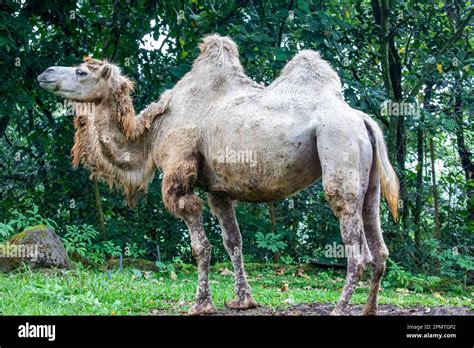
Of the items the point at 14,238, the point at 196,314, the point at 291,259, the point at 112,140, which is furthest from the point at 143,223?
the point at 196,314

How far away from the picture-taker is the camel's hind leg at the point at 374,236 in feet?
23.8

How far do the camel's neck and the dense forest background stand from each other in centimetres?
344

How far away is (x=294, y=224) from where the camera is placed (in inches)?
584

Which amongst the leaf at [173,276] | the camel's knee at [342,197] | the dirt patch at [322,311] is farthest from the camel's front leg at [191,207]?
the leaf at [173,276]

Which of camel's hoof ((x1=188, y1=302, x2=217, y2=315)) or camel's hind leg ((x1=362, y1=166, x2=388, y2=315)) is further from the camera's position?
camel's hoof ((x1=188, y1=302, x2=217, y2=315))

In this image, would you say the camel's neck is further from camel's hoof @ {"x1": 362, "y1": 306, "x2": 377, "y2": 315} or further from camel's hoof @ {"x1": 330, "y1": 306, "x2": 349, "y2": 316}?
camel's hoof @ {"x1": 362, "y1": 306, "x2": 377, "y2": 315}

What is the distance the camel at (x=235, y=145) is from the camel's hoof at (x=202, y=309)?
0.06 feet

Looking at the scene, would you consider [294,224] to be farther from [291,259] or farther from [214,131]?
[214,131]

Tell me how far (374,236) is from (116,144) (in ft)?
Result: 10.5

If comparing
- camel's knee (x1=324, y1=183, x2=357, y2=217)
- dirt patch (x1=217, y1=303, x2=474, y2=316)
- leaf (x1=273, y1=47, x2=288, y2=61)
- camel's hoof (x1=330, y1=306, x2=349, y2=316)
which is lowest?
dirt patch (x1=217, y1=303, x2=474, y2=316)

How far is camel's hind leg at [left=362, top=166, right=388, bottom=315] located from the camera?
7266 mm

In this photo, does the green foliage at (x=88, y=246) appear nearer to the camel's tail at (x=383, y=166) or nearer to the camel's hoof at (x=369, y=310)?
the camel's hoof at (x=369, y=310)

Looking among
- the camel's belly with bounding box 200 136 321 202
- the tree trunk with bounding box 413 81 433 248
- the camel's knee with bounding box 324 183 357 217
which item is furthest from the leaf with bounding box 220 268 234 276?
the camel's knee with bounding box 324 183 357 217

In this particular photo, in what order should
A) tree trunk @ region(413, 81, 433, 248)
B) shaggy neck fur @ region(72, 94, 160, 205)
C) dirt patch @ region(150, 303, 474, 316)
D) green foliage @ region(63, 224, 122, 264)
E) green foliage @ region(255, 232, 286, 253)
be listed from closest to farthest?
1. dirt patch @ region(150, 303, 474, 316)
2. shaggy neck fur @ region(72, 94, 160, 205)
3. green foliage @ region(63, 224, 122, 264)
4. green foliage @ region(255, 232, 286, 253)
5. tree trunk @ region(413, 81, 433, 248)
